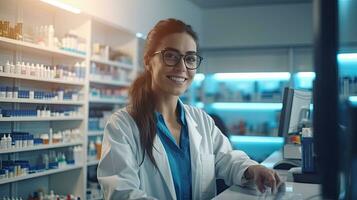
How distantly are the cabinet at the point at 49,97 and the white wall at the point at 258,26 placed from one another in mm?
2087

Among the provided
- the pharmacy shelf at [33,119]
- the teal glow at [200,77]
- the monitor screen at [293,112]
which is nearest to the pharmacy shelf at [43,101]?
the pharmacy shelf at [33,119]

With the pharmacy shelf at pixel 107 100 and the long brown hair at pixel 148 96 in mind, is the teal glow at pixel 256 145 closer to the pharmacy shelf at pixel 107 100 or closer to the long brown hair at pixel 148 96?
the pharmacy shelf at pixel 107 100

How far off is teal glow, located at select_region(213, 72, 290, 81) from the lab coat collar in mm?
3858

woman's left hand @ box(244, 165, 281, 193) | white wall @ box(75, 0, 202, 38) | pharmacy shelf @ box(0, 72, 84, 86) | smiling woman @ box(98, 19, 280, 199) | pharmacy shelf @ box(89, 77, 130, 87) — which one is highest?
white wall @ box(75, 0, 202, 38)

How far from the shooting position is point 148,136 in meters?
1.38

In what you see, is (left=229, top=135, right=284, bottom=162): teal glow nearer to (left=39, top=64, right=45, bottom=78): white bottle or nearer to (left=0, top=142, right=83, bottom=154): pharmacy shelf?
(left=0, top=142, right=83, bottom=154): pharmacy shelf

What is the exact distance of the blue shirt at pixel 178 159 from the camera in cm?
144

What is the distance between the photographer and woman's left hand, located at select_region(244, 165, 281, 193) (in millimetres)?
1383

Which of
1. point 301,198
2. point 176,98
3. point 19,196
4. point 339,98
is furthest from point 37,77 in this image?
point 339,98

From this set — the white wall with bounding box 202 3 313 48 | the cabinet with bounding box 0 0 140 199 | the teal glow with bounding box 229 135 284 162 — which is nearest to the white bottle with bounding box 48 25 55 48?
the cabinet with bounding box 0 0 140 199

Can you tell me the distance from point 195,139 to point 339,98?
0.86 meters

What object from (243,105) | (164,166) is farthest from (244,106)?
(164,166)

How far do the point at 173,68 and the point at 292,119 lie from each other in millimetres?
1079

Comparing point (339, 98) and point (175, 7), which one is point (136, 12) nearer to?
point (175, 7)
